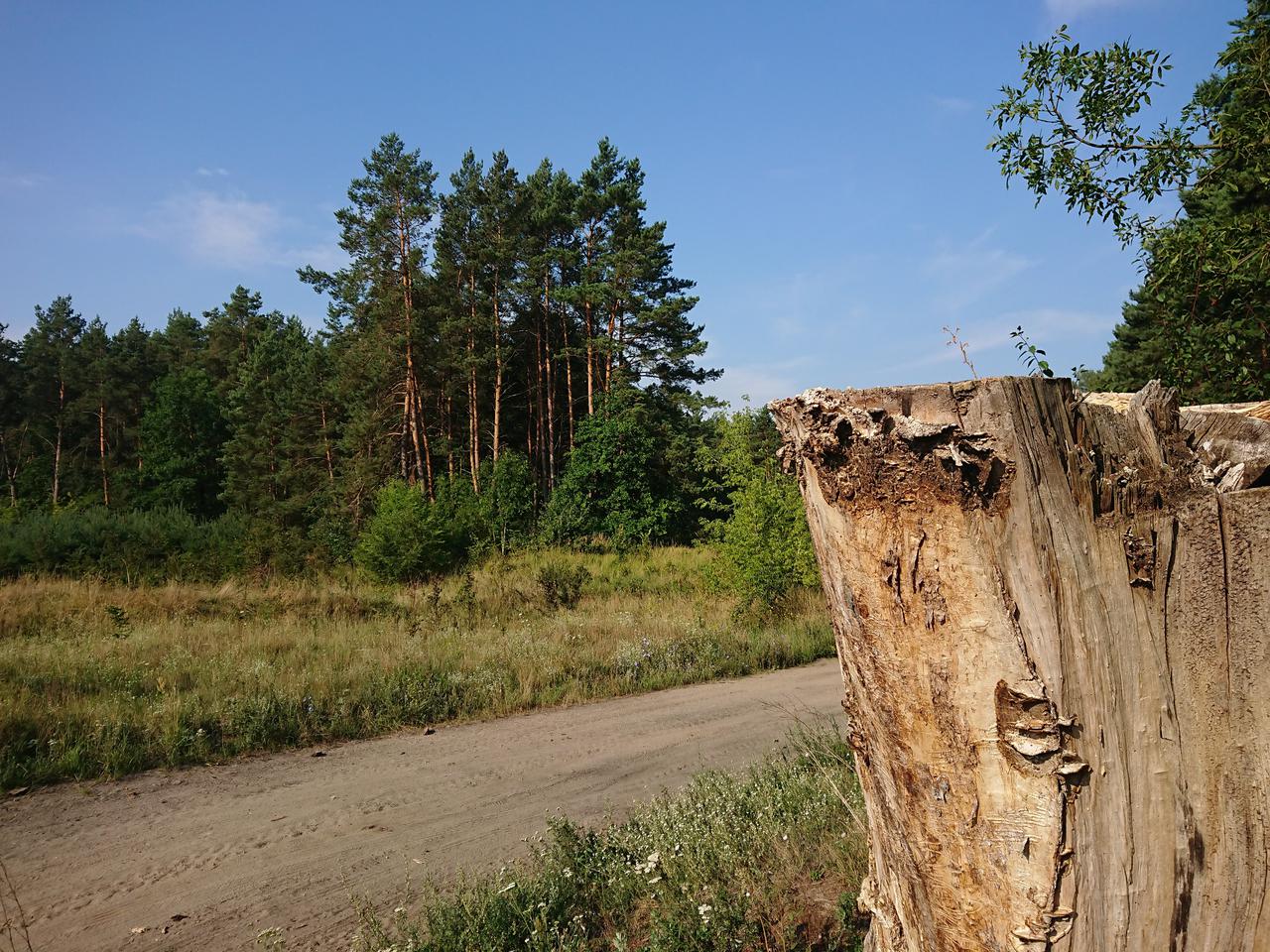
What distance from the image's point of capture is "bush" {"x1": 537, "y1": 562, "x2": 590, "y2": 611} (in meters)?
16.3

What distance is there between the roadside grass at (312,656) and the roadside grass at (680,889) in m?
4.41

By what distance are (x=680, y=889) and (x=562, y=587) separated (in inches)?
525

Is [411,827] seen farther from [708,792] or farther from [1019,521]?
[1019,521]

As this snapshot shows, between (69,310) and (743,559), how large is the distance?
3007 inches

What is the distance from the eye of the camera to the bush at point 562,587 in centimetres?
1633

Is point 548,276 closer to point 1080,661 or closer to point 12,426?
point 1080,661

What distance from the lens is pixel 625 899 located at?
4.29 meters

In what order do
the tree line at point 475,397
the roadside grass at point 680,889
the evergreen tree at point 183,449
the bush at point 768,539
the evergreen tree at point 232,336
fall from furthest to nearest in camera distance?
the evergreen tree at point 232,336, the evergreen tree at point 183,449, the tree line at point 475,397, the bush at point 768,539, the roadside grass at point 680,889

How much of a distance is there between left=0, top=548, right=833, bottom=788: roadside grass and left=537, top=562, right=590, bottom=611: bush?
0.21 feet

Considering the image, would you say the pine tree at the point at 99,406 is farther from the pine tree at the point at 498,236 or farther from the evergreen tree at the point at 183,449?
the pine tree at the point at 498,236

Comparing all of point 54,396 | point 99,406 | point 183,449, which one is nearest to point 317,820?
point 183,449

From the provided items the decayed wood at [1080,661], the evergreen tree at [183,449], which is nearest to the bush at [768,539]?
the decayed wood at [1080,661]

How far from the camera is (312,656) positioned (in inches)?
414

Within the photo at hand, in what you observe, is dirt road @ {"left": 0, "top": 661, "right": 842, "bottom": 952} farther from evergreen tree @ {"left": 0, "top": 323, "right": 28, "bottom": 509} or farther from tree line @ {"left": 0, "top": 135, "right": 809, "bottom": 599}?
evergreen tree @ {"left": 0, "top": 323, "right": 28, "bottom": 509}
